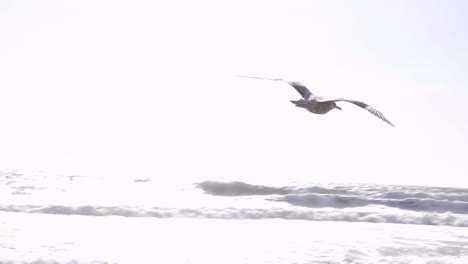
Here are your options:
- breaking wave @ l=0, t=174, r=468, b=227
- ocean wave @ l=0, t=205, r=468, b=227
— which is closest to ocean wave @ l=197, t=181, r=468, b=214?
breaking wave @ l=0, t=174, r=468, b=227

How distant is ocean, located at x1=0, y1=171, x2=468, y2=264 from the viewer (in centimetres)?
809

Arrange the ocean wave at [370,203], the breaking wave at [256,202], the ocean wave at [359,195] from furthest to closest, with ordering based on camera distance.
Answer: the ocean wave at [359,195], the ocean wave at [370,203], the breaking wave at [256,202]

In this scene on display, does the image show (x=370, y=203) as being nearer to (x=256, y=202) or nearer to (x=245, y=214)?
(x=256, y=202)

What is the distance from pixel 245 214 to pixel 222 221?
92 cm

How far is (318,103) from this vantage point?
9.80 metres

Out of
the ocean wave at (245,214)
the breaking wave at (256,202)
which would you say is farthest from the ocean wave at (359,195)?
the ocean wave at (245,214)

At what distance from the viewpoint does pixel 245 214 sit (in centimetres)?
1280

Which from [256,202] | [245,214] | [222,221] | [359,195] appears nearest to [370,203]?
[359,195]

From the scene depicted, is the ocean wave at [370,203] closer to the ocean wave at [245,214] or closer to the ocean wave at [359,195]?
the ocean wave at [359,195]

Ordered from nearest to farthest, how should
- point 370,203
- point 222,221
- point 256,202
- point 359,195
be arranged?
1. point 222,221
2. point 256,202
3. point 370,203
4. point 359,195

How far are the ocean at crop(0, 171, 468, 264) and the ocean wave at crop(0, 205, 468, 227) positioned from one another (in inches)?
0.8

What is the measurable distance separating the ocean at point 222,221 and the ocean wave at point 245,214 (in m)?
0.02

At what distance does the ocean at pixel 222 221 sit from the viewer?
8.09 m

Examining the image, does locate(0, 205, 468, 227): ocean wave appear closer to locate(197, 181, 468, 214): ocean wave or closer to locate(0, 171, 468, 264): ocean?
locate(0, 171, 468, 264): ocean
